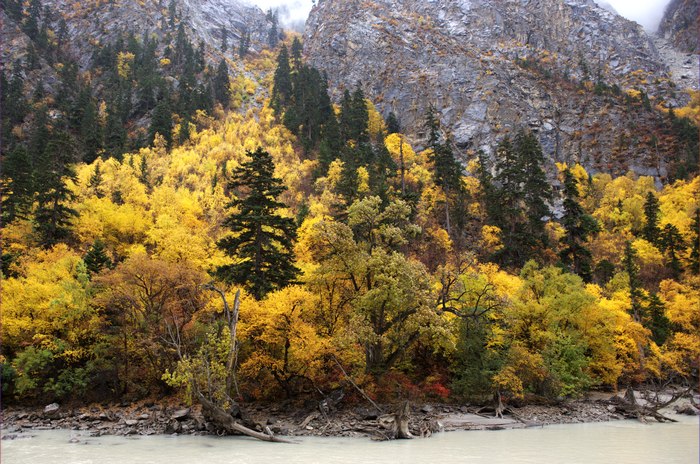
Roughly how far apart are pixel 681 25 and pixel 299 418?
215913mm

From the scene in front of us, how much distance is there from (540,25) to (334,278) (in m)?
137

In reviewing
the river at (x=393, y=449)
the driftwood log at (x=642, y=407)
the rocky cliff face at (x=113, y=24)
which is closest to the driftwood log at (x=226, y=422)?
the river at (x=393, y=449)

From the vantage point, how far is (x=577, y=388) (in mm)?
32344

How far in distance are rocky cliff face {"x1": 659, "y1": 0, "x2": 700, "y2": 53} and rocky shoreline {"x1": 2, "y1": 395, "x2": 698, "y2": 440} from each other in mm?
179944

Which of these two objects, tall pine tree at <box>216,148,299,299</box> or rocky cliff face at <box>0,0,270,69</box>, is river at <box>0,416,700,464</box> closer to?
tall pine tree at <box>216,148,299,299</box>

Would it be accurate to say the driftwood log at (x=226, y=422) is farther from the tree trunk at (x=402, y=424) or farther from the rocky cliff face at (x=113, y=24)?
the rocky cliff face at (x=113, y=24)

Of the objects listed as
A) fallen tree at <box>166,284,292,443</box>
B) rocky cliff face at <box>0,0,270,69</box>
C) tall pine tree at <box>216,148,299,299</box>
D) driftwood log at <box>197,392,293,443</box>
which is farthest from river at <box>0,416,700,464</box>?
rocky cliff face at <box>0,0,270,69</box>

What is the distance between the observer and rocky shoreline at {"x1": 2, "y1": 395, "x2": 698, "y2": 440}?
23109 mm

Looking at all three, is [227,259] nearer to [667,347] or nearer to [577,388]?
[577,388]

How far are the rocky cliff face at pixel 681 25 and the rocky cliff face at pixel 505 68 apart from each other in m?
29.7

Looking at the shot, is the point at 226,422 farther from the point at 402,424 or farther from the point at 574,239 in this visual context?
the point at 574,239

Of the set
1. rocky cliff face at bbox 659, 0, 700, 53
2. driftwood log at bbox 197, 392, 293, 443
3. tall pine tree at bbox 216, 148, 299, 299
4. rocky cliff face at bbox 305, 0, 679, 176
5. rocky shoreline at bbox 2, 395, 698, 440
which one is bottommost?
rocky shoreline at bbox 2, 395, 698, 440

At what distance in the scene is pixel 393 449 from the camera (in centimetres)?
1897

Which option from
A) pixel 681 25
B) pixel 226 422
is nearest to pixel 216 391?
pixel 226 422
